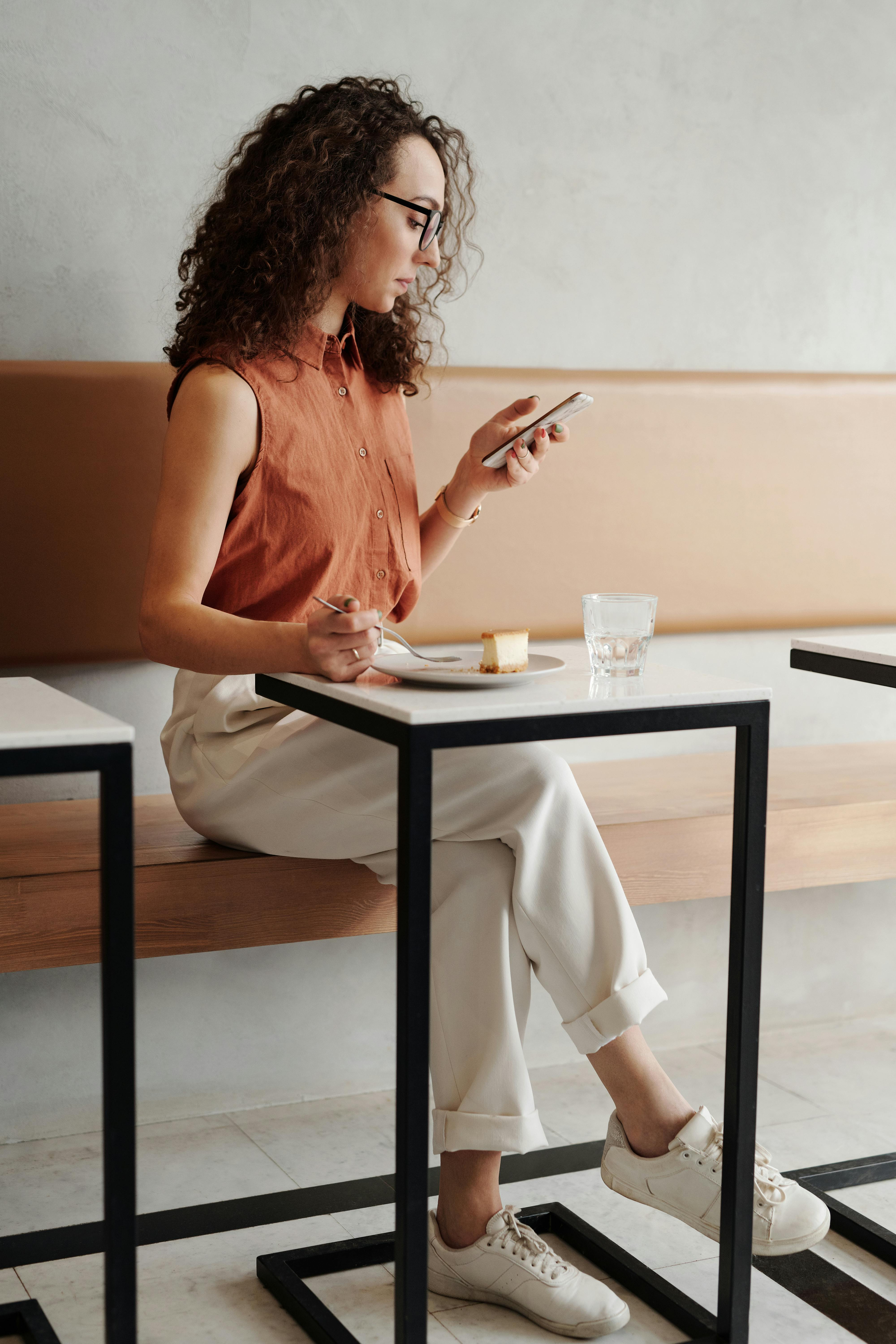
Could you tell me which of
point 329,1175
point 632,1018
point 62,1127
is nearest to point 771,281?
point 632,1018

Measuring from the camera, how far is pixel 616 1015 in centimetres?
142

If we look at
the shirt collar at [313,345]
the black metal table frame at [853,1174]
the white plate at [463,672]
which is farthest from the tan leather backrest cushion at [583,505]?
the white plate at [463,672]

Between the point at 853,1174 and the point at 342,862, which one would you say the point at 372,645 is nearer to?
the point at 342,862

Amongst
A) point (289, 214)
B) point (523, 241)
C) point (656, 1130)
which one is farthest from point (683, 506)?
point (656, 1130)

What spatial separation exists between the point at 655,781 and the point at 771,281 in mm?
921

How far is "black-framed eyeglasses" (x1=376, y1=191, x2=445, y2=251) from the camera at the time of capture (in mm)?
1708

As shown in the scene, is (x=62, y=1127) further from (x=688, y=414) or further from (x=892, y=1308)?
(x=688, y=414)

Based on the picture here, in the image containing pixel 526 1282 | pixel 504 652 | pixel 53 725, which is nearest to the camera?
pixel 53 725

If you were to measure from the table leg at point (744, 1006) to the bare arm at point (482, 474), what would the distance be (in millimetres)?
490

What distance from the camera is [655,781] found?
220 centimetres

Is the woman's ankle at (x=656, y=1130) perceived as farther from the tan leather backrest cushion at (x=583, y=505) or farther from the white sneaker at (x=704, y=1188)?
the tan leather backrest cushion at (x=583, y=505)

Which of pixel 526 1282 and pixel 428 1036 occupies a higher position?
pixel 428 1036

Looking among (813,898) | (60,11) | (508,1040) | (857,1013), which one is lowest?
(857,1013)

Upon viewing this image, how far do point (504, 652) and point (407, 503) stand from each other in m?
0.53
